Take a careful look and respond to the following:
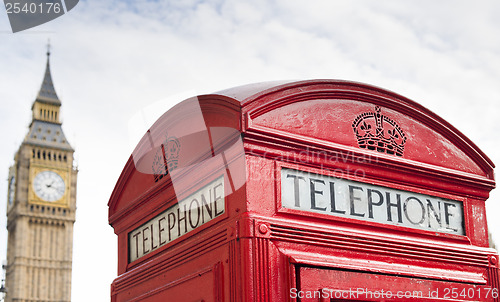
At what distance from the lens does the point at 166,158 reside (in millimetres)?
2498

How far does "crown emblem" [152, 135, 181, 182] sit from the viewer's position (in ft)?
7.97

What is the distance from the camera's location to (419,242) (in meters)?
2.28

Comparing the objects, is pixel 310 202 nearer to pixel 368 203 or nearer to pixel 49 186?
pixel 368 203

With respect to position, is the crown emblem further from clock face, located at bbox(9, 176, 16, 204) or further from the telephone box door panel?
clock face, located at bbox(9, 176, 16, 204)

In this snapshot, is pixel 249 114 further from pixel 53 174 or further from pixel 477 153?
pixel 53 174

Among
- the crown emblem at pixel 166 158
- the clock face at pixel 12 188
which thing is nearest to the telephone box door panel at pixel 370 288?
the crown emblem at pixel 166 158

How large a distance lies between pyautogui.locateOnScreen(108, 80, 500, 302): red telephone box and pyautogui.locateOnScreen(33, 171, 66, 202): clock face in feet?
169

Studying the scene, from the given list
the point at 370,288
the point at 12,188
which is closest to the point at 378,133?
the point at 370,288

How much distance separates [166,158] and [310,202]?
66cm

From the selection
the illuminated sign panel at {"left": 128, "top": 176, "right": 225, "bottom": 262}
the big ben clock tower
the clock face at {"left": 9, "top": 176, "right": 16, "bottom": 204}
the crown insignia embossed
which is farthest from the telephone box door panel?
the clock face at {"left": 9, "top": 176, "right": 16, "bottom": 204}

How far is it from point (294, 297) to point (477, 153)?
1.10 m

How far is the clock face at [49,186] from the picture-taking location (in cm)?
5172

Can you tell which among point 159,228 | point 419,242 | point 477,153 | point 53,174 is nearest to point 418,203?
point 419,242

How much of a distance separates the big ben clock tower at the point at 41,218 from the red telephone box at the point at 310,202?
51.1 metres
